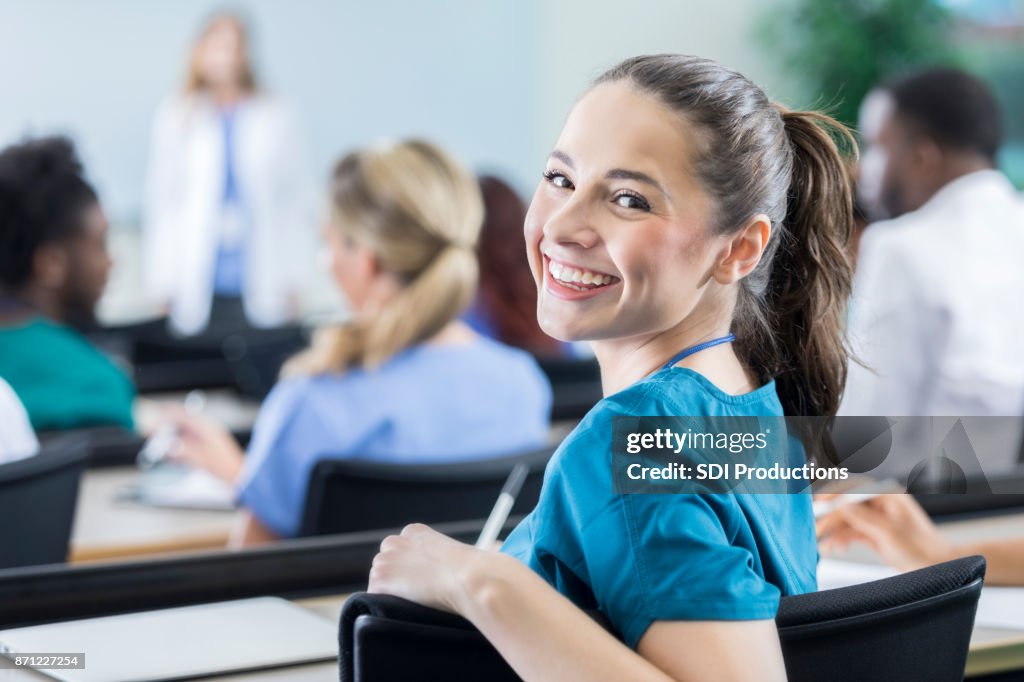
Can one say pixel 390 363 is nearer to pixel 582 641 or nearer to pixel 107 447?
pixel 107 447

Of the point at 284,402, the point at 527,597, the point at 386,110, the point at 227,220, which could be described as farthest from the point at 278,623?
the point at 386,110

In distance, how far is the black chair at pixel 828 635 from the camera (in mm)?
914

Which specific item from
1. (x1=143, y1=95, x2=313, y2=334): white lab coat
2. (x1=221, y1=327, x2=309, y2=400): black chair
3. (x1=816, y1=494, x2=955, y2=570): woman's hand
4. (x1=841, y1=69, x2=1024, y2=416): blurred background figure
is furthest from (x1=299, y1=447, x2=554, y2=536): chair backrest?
(x1=143, y1=95, x2=313, y2=334): white lab coat

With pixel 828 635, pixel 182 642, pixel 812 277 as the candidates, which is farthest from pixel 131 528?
pixel 828 635

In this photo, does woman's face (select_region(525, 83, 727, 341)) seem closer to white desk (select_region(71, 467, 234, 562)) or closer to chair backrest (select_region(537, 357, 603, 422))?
white desk (select_region(71, 467, 234, 562))

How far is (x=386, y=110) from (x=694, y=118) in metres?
6.51

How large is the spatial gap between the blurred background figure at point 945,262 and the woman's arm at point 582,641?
6.24 feet

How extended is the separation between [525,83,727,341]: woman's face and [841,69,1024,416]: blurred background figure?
174 centimetres

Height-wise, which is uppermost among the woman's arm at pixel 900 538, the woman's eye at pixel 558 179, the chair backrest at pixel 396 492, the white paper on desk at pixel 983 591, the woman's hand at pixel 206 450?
the woman's eye at pixel 558 179

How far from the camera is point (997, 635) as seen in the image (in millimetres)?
1310

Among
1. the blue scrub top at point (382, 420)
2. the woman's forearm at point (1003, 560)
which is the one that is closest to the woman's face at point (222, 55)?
the blue scrub top at point (382, 420)

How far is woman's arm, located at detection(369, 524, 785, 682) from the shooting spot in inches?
35.9

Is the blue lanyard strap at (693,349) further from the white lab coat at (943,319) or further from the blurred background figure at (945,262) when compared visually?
the white lab coat at (943,319)

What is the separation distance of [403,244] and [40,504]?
78 centimetres
